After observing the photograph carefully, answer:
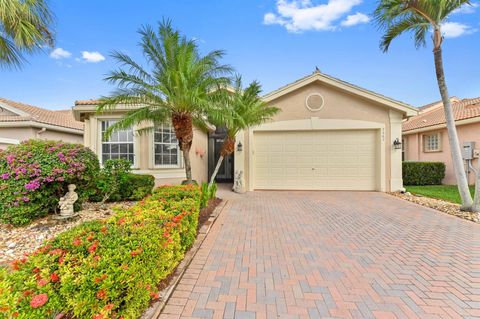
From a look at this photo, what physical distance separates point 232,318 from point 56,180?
5.41 metres

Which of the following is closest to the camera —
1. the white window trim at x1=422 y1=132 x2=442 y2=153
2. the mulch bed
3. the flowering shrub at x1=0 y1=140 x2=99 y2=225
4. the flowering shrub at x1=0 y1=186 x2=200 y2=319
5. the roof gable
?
the flowering shrub at x1=0 y1=186 x2=200 y2=319

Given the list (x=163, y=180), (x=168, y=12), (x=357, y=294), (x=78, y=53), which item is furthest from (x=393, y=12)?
(x=78, y=53)

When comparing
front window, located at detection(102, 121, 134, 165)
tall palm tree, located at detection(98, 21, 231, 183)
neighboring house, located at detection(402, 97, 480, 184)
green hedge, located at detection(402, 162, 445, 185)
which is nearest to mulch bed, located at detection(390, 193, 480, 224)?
green hedge, located at detection(402, 162, 445, 185)

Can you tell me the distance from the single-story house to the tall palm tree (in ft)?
9.34

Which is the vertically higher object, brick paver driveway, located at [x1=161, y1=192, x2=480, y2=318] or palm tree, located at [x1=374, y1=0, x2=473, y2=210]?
palm tree, located at [x1=374, y1=0, x2=473, y2=210]

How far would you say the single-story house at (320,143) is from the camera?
402 inches

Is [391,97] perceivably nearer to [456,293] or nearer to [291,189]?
[291,189]

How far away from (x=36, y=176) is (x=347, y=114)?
11.9m

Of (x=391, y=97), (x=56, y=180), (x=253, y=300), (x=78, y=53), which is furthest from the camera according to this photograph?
(x=78, y=53)

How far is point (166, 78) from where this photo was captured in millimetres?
6695

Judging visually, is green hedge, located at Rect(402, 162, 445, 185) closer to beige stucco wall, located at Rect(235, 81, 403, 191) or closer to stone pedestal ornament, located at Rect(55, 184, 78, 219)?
beige stucco wall, located at Rect(235, 81, 403, 191)

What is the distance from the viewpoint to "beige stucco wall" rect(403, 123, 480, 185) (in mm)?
11344

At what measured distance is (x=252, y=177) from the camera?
11.0 m

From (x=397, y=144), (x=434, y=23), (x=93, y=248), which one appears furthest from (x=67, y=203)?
(x=397, y=144)
